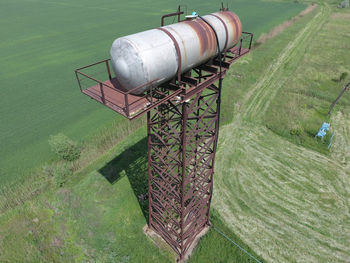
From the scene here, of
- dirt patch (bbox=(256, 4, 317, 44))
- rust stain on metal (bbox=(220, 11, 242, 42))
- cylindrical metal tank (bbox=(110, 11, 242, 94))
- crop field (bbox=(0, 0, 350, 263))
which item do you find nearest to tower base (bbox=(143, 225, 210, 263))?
crop field (bbox=(0, 0, 350, 263))

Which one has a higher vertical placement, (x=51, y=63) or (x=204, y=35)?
(x=204, y=35)

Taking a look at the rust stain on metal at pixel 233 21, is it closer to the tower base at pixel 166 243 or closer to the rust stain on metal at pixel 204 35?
the rust stain on metal at pixel 204 35

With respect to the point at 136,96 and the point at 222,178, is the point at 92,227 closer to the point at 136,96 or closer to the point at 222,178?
the point at 222,178

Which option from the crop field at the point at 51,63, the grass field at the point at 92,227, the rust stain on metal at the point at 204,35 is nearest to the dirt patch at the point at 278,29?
the crop field at the point at 51,63

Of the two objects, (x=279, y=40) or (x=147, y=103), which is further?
(x=279, y=40)

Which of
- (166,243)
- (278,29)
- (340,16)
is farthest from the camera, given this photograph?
(340,16)

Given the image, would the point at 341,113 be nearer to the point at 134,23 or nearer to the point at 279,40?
the point at 279,40

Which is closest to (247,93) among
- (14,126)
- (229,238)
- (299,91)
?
(299,91)

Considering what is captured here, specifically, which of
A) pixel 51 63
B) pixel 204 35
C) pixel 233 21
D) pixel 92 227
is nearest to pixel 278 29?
pixel 51 63
